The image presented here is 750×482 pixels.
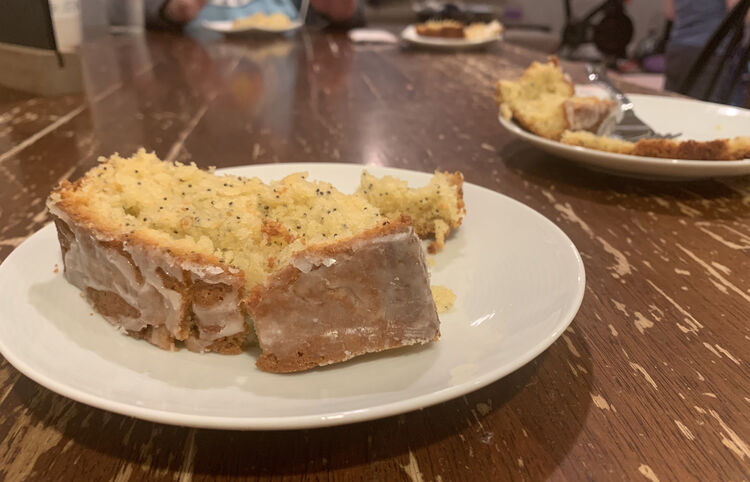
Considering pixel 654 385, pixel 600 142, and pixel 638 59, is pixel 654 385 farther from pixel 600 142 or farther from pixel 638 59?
pixel 638 59

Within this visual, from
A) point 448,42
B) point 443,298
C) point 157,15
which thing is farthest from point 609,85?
point 157,15

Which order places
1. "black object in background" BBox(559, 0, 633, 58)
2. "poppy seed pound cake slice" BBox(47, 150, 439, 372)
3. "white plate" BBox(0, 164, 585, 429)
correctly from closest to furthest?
"white plate" BBox(0, 164, 585, 429), "poppy seed pound cake slice" BBox(47, 150, 439, 372), "black object in background" BBox(559, 0, 633, 58)

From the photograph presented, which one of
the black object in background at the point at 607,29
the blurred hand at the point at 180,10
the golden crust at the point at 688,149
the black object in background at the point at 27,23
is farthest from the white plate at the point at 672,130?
the black object in background at the point at 607,29

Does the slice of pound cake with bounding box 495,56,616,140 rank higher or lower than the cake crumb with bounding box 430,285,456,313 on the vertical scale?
higher

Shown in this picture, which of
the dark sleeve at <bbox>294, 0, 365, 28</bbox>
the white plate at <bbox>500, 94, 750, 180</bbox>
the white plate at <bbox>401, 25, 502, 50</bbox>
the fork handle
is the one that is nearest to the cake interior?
the white plate at <bbox>500, 94, 750, 180</bbox>

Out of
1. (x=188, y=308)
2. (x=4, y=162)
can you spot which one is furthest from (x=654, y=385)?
(x=4, y=162)

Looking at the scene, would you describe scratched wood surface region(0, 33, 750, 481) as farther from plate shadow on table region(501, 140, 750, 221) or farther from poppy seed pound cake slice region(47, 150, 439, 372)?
poppy seed pound cake slice region(47, 150, 439, 372)

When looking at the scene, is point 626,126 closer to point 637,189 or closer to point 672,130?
point 672,130
